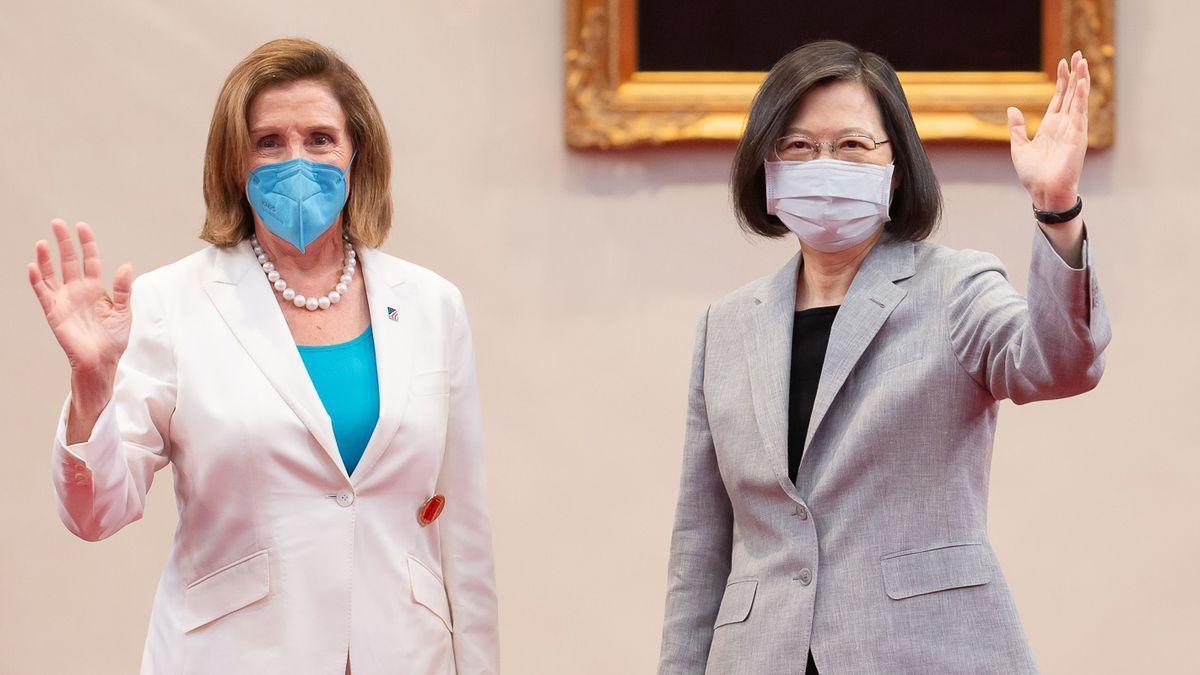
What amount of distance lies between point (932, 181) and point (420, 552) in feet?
3.35

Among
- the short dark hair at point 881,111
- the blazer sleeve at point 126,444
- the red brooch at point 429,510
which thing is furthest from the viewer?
the red brooch at point 429,510

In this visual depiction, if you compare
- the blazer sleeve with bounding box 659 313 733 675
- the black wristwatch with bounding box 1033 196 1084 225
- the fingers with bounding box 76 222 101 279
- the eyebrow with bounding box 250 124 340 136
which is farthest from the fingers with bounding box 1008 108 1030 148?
the fingers with bounding box 76 222 101 279

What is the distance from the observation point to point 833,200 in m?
2.13

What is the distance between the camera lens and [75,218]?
3.53 metres

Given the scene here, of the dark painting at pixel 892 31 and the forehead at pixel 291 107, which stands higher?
the dark painting at pixel 892 31

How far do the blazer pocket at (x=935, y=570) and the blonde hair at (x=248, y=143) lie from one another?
1091mm

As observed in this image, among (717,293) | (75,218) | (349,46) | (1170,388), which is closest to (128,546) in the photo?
(75,218)

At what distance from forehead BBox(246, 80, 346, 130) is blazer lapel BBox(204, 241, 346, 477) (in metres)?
0.23

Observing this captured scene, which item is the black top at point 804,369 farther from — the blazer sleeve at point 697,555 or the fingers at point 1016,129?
the fingers at point 1016,129

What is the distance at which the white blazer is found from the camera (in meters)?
2.16

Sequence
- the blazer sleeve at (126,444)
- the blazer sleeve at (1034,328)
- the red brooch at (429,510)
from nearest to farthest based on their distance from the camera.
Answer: the blazer sleeve at (1034,328) < the blazer sleeve at (126,444) < the red brooch at (429,510)

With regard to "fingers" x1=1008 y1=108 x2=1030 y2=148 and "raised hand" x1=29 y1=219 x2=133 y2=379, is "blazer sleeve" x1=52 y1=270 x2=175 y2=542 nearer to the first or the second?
"raised hand" x1=29 y1=219 x2=133 y2=379

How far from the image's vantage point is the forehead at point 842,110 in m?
2.17

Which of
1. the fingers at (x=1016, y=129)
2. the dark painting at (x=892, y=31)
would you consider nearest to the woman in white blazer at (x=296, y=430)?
the fingers at (x=1016, y=129)
